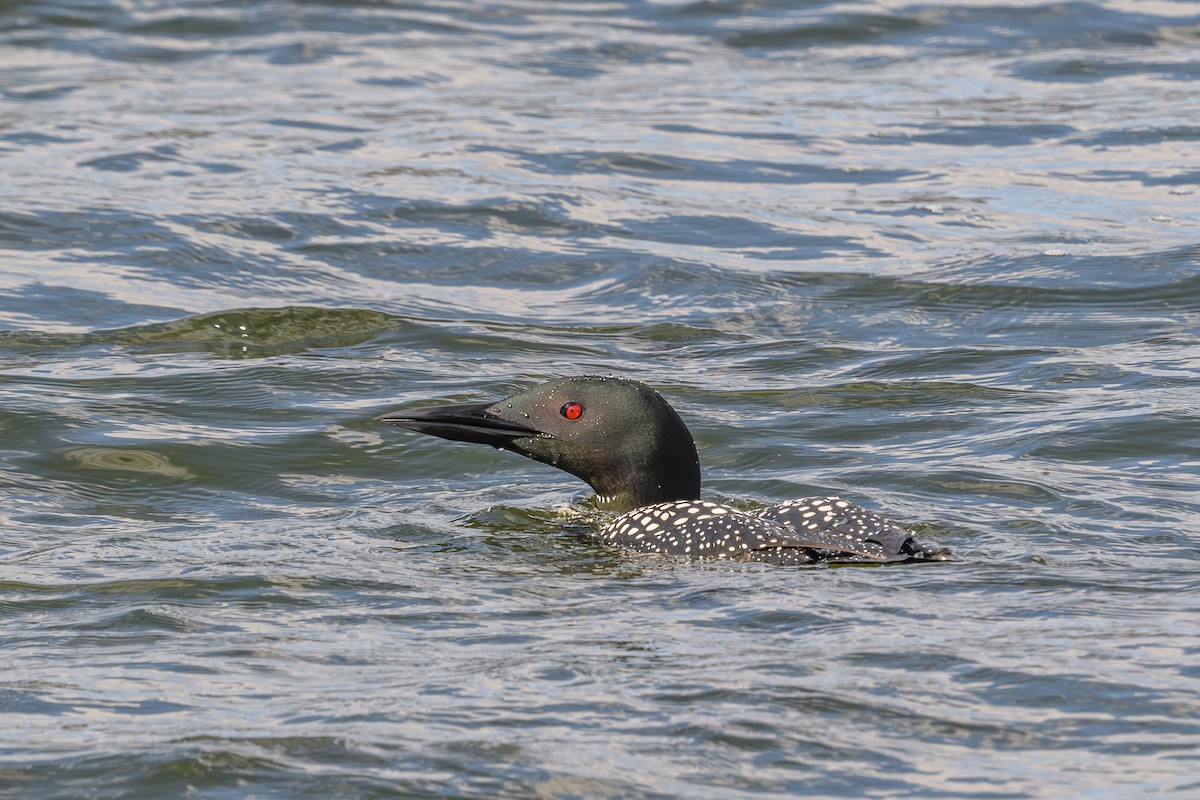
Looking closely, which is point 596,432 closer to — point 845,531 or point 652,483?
point 652,483

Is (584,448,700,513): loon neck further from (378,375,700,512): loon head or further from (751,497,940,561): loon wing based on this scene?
(751,497,940,561): loon wing

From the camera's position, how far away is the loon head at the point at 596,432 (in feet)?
22.7

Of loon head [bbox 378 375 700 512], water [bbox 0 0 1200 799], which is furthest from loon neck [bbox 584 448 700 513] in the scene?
water [bbox 0 0 1200 799]

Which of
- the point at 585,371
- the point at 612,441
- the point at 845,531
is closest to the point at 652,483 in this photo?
the point at 612,441

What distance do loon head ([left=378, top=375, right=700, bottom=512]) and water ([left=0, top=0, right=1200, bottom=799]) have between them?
0.79 feet

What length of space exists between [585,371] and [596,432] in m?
2.24

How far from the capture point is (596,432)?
22.9 ft

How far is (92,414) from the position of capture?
8.28m

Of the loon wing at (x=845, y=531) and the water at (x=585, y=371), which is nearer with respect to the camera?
the water at (x=585, y=371)

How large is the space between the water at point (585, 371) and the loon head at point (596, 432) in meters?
0.24

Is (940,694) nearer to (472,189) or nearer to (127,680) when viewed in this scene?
(127,680)

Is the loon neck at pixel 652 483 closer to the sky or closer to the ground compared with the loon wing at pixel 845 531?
closer to the ground

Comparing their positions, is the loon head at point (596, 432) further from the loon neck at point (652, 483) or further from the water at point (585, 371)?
the water at point (585, 371)

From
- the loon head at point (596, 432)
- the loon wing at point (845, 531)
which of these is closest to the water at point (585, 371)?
the loon wing at point (845, 531)
